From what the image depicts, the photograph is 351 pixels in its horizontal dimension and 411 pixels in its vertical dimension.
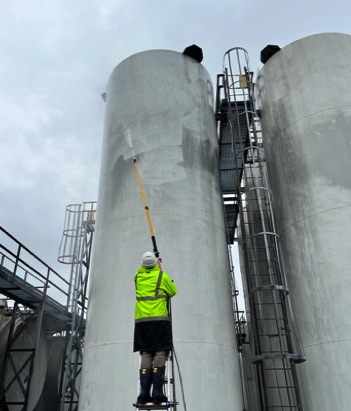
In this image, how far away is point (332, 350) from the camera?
9.84m

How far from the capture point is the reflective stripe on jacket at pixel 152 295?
563 centimetres

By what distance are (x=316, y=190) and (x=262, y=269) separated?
209 inches

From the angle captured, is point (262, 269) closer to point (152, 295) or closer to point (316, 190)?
point (316, 190)

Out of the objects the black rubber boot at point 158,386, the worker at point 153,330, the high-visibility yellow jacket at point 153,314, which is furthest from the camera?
the high-visibility yellow jacket at point 153,314

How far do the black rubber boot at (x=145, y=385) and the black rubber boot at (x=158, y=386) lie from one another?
0.10 m

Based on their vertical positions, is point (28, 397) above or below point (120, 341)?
below

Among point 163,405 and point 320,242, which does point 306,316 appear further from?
point 163,405

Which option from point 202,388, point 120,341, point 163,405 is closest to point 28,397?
point 120,341

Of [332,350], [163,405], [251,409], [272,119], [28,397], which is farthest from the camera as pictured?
[251,409]

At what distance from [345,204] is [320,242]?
1361 mm

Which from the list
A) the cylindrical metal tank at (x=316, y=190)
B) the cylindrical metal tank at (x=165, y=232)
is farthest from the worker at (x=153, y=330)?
the cylindrical metal tank at (x=316, y=190)

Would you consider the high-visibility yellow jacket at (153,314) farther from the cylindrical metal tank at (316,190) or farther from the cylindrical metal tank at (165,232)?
the cylindrical metal tank at (316,190)

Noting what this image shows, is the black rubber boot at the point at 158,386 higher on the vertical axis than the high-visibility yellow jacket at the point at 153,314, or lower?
lower

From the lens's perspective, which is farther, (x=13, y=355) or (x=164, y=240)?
(x=13, y=355)
